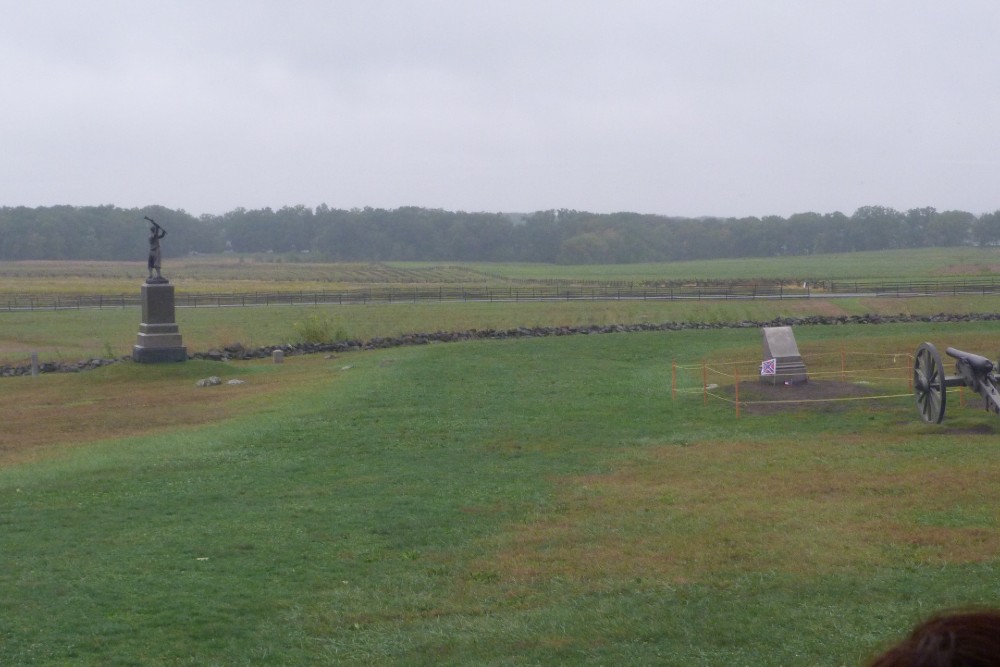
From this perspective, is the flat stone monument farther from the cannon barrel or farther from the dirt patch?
the cannon barrel

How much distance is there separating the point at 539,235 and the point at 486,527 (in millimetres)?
167954

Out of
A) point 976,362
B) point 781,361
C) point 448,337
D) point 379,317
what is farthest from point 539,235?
point 976,362

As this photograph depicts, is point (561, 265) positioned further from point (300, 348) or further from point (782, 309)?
point (300, 348)

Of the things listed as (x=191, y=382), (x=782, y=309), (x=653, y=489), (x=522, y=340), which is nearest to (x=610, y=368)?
(x=522, y=340)

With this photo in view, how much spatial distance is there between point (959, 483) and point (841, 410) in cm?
746

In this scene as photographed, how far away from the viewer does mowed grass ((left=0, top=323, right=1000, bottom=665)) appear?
7750mm

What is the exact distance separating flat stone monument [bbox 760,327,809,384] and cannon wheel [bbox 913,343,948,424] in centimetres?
463

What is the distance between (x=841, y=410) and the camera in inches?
788

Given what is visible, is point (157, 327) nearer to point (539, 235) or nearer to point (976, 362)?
point (976, 362)

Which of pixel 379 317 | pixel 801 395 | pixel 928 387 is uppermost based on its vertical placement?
pixel 928 387

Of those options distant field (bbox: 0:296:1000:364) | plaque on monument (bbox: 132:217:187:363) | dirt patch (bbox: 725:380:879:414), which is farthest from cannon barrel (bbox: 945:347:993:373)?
distant field (bbox: 0:296:1000:364)

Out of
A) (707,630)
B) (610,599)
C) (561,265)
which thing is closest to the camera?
(707,630)

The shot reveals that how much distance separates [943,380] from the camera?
1647cm

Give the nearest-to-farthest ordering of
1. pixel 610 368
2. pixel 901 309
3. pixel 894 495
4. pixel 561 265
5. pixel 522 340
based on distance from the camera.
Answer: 1. pixel 894 495
2. pixel 610 368
3. pixel 522 340
4. pixel 901 309
5. pixel 561 265
